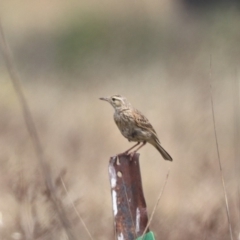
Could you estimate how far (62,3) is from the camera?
1394cm

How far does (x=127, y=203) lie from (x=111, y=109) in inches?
261

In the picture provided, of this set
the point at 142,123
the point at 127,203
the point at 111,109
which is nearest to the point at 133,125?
the point at 142,123

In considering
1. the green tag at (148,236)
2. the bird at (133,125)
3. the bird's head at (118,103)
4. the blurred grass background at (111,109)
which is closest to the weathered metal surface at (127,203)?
the green tag at (148,236)

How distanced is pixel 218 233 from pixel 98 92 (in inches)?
220

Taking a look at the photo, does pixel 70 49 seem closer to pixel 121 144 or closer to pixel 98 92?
pixel 98 92

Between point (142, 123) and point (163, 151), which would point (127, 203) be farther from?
point (163, 151)

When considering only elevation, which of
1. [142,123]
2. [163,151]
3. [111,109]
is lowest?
[111,109]

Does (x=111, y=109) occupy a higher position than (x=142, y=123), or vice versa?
(x=142, y=123)

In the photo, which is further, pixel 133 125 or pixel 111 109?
pixel 111 109

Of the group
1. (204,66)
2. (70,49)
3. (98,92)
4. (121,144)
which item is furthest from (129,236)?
(70,49)

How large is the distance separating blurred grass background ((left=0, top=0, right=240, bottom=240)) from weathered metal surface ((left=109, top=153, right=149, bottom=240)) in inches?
7.7

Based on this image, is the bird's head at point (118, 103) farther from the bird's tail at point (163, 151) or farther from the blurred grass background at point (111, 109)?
the blurred grass background at point (111, 109)

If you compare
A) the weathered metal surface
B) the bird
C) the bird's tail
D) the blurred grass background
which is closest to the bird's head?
the bird

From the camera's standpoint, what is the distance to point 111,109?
9.73 metres
